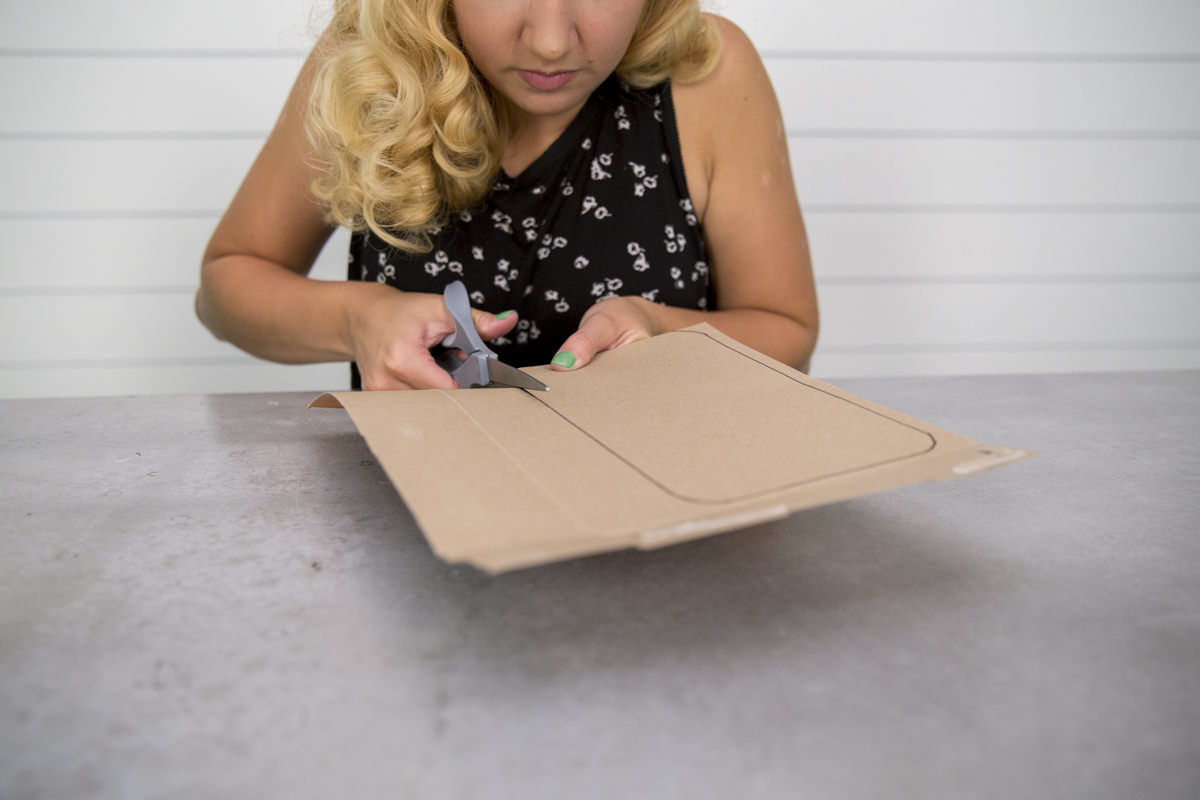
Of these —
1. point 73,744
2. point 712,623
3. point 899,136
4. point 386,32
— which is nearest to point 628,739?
point 712,623

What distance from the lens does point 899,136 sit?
2230 mm

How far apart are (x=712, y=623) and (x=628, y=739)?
3.7 inches

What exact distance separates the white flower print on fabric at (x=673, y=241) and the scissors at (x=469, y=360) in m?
0.41

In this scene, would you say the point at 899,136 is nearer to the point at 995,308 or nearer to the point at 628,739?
the point at 995,308

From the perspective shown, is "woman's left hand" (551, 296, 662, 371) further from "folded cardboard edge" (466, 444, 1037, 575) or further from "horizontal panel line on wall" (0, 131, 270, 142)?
"horizontal panel line on wall" (0, 131, 270, 142)

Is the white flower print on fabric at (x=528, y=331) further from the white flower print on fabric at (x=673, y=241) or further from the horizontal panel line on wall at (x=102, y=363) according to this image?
the horizontal panel line on wall at (x=102, y=363)

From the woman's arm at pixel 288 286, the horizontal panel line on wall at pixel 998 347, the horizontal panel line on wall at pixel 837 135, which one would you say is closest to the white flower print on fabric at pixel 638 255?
the woman's arm at pixel 288 286

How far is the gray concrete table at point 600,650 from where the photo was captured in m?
0.33

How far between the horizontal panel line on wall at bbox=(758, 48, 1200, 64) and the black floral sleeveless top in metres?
1.14

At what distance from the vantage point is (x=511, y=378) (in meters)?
0.66

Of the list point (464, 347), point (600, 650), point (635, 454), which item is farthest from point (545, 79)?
point (600, 650)

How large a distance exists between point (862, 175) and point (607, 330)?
5.54 feet

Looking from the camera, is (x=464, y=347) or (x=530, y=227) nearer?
(x=464, y=347)

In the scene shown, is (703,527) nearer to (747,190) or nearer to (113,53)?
(747,190)
